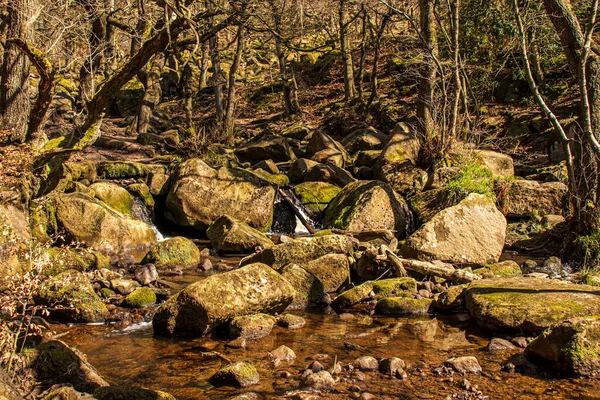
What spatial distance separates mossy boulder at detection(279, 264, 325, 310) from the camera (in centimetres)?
753

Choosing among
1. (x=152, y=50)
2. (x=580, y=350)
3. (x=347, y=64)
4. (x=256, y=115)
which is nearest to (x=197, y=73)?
(x=256, y=115)

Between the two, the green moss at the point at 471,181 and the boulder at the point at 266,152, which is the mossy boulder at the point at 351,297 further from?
the boulder at the point at 266,152

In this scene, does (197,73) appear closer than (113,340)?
No

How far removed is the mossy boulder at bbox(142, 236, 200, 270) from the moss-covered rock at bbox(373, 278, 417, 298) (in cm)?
369

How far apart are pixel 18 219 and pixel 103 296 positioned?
5.10ft

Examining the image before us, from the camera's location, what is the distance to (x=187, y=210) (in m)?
12.9

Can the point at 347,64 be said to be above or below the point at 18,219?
above

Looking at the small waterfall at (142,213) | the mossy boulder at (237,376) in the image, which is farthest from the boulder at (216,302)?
the small waterfall at (142,213)

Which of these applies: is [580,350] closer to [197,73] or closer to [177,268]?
[177,268]

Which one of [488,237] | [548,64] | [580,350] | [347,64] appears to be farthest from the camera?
[347,64]

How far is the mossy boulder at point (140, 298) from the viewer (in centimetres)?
738

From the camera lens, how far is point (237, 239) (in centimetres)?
1111

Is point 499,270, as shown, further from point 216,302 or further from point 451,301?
point 216,302

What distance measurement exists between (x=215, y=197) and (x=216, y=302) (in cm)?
699
